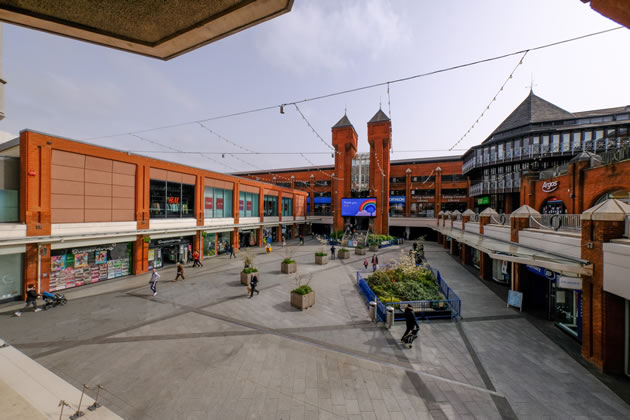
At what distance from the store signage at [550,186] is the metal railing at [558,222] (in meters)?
10.1

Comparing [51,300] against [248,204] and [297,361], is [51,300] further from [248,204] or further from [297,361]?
[248,204]

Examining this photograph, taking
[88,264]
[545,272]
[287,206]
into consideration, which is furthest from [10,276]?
[287,206]

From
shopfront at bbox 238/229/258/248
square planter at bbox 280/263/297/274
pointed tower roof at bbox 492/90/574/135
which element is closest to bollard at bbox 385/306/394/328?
square planter at bbox 280/263/297/274

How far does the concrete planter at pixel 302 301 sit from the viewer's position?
35.8 ft

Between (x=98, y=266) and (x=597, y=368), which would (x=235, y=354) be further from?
(x=98, y=266)

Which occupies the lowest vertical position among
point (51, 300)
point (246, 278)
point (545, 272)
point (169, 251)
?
point (51, 300)

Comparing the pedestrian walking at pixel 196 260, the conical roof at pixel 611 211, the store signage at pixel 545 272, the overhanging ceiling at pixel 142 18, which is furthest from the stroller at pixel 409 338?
the pedestrian walking at pixel 196 260

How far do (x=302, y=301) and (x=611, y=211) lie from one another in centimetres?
1094

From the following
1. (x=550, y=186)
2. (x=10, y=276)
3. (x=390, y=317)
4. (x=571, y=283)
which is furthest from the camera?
(x=550, y=186)

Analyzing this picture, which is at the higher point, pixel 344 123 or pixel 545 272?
pixel 344 123

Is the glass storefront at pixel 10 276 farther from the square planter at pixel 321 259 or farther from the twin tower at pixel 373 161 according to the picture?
the twin tower at pixel 373 161

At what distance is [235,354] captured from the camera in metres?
7.48

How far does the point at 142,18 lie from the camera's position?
286 cm

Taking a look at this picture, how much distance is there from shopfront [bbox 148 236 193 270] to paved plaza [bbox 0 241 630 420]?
6130 mm
